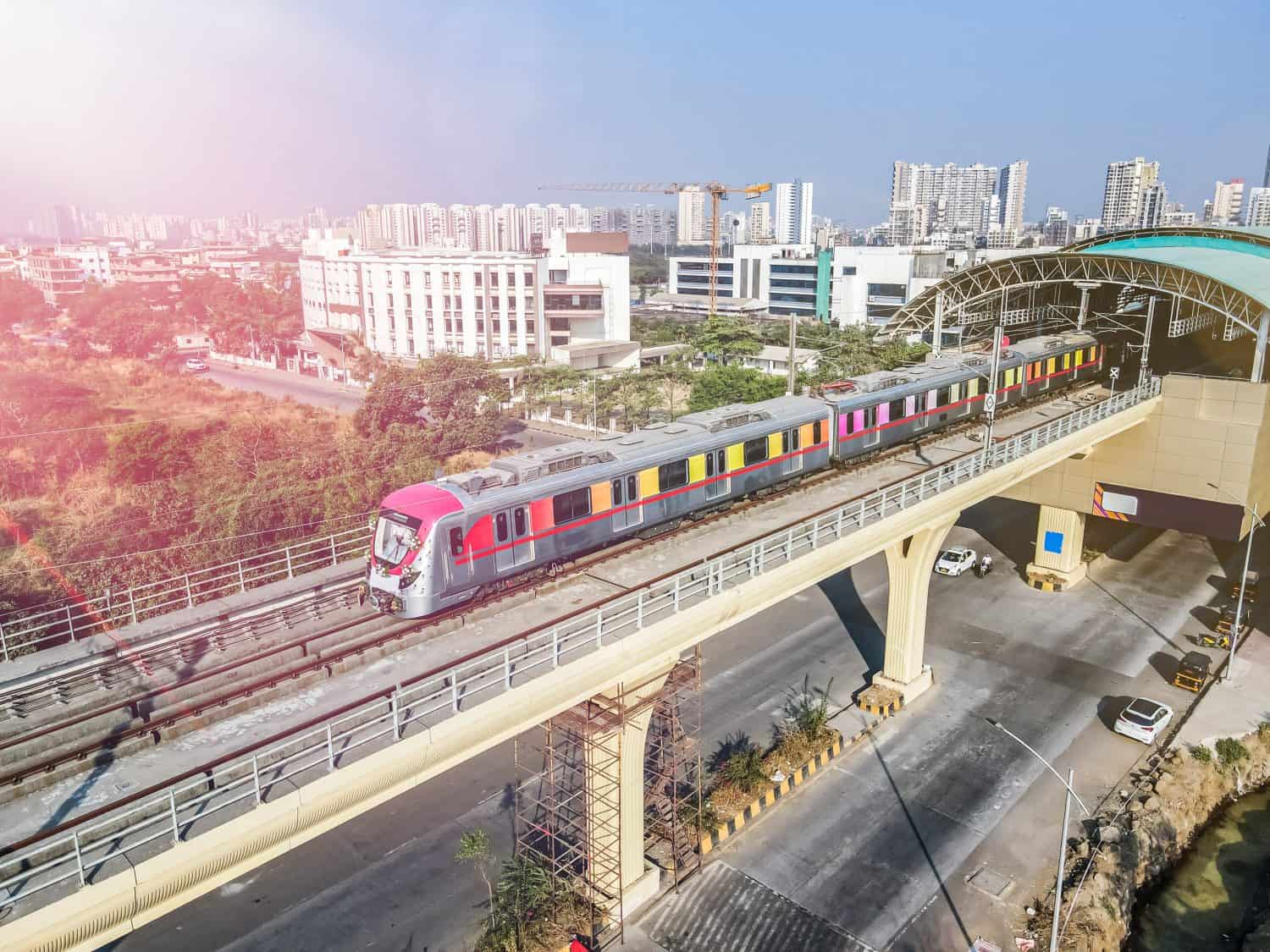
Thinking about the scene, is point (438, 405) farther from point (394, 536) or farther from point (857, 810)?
point (857, 810)

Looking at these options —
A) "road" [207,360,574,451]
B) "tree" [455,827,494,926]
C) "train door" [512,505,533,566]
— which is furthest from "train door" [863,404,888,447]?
"road" [207,360,574,451]

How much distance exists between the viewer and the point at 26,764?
1555cm

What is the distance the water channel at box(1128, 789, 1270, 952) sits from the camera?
25.4m

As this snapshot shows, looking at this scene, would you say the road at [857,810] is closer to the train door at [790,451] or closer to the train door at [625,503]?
the train door at [790,451]

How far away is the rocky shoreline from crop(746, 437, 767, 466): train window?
15246 millimetres

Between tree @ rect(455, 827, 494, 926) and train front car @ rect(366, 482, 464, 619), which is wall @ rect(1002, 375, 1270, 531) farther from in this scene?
train front car @ rect(366, 482, 464, 619)

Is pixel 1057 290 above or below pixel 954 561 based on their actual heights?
above

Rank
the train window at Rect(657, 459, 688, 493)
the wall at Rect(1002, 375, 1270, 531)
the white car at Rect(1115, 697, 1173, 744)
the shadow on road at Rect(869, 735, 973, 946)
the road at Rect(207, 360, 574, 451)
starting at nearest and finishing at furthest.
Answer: the shadow on road at Rect(869, 735, 973, 946) < the train window at Rect(657, 459, 688, 493) < the white car at Rect(1115, 697, 1173, 744) < the wall at Rect(1002, 375, 1270, 531) < the road at Rect(207, 360, 574, 451)

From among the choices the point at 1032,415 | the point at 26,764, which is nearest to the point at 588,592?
the point at 26,764

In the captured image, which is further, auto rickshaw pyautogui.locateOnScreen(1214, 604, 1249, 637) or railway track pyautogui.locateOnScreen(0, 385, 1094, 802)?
auto rickshaw pyautogui.locateOnScreen(1214, 604, 1249, 637)

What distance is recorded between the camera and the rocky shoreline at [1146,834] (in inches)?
962

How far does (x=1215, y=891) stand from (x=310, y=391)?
79.9m

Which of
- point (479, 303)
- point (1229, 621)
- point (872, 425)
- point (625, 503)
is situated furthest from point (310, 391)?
point (1229, 621)

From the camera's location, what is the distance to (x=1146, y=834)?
27.5 metres
